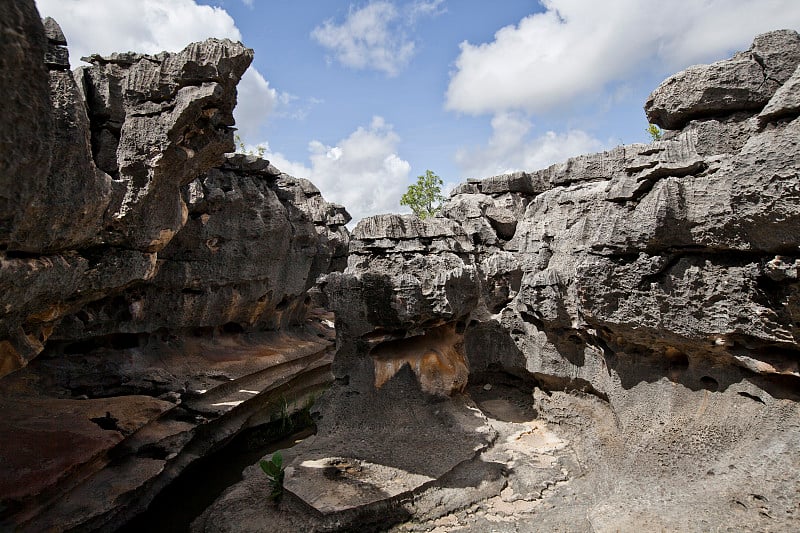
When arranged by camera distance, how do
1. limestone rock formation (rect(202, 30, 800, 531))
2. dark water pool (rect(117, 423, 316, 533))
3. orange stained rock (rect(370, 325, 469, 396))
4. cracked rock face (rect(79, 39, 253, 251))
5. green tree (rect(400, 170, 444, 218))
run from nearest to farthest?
1. limestone rock formation (rect(202, 30, 800, 531))
2. cracked rock face (rect(79, 39, 253, 251))
3. dark water pool (rect(117, 423, 316, 533))
4. orange stained rock (rect(370, 325, 469, 396))
5. green tree (rect(400, 170, 444, 218))

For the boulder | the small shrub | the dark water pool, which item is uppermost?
the boulder

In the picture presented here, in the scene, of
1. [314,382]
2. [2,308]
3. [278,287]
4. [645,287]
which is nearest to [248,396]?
[314,382]

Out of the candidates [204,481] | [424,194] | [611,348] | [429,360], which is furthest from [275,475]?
[424,194]

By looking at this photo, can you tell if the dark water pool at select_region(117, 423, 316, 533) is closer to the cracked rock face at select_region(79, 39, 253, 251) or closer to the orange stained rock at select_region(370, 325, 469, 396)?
the orange stained rock at select_region(370, 325, 469, 396)

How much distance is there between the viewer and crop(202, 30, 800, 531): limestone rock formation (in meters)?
4.88

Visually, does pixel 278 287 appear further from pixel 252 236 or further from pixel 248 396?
pixel 248 396

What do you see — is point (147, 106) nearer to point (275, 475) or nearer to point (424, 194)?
point (275, 475)

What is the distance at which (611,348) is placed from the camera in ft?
22.9

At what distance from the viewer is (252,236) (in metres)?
13.4

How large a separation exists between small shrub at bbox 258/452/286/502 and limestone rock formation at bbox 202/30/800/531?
0.20 metres

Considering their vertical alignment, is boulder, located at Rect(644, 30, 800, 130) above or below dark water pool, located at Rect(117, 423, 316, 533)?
above

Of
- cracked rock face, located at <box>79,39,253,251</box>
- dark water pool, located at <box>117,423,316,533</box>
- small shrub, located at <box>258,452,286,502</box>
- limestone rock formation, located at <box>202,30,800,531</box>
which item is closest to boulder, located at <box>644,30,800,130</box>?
limestone rock formation, located at <box>202,30,800,531</box>

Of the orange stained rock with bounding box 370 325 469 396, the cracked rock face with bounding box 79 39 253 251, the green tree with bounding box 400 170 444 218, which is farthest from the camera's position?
the green tree with bounding box 400 170 444 218

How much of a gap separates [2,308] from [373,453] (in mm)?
4722
